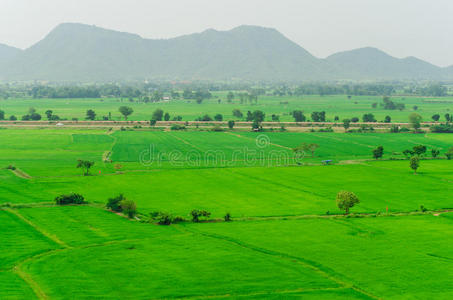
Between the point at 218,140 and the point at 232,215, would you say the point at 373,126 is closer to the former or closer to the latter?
the point at 218,140

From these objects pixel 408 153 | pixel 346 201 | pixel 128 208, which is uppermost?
pixel 408 153

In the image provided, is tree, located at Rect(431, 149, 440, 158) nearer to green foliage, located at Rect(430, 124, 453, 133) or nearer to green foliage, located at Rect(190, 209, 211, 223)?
green foliage, located at Rect(430, 124, 453, 133)

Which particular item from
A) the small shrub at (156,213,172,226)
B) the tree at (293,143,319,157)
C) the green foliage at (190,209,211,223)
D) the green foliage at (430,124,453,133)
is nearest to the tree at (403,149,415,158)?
the tree at (293,143,319,157)

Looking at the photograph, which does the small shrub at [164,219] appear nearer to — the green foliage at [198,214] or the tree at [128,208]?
the green foliage at [198,214]

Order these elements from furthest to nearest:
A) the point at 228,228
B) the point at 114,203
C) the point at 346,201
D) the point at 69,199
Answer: the point at 69,199, the point at 114,203, the point at 346,201, the point at 228,228

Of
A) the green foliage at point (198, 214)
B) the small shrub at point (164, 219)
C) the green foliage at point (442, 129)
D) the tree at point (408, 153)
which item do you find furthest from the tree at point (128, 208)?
the green foliage at point (442, 129)

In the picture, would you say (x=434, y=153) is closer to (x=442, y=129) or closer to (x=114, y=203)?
(x=442, y=129)

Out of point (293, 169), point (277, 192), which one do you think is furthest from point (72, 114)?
point (277, 192)

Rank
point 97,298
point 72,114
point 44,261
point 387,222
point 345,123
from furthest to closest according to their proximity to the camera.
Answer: point 72,114
point 345,123
point 387,222
point 44,261
point 97,298

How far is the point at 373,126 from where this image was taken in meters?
140

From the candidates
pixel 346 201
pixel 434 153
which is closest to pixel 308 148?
pixel 434 153

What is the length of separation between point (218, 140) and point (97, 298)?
77687 mm

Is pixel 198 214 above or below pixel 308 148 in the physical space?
below

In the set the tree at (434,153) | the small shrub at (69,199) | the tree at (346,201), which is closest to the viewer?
the tree at (346,201)
